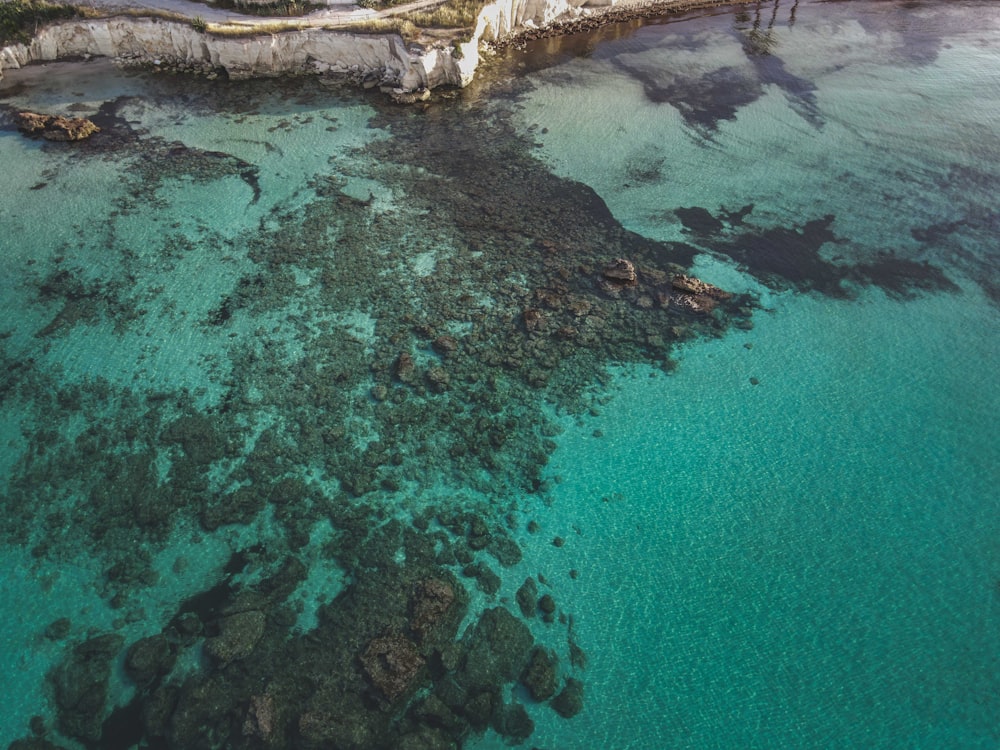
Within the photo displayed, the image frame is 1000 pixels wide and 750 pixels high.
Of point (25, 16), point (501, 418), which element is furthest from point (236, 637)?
point (25, 16)

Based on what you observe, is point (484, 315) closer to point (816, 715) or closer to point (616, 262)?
point (616, 262)

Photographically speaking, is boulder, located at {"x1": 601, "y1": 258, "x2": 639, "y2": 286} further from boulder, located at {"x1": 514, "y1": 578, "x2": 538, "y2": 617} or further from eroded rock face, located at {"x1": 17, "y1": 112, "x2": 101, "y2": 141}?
eroded rock face, located at {"x1": 17, "y1": 112, "x2": 101, "y2": 141}

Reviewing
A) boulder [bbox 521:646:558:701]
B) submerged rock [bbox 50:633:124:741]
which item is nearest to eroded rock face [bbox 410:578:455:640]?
boulder [bbox 521:646:558:701]

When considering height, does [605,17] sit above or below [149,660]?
above

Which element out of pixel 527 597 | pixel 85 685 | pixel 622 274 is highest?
pixel 622 274

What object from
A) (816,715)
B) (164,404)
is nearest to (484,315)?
(164,404)

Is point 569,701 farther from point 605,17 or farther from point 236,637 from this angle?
point 605,17
